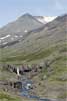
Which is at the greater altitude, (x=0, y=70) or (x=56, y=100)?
(x=0, y=70)

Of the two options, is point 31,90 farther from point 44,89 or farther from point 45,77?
point 45,77

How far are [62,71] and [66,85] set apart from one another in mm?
41620

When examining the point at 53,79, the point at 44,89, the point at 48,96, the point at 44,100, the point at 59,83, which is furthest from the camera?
the point at 53,79

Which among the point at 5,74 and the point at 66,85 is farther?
the point at 5,74

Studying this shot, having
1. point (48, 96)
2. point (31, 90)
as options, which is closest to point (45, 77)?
point (31, 90)

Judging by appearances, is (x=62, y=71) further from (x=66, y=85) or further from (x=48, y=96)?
(x=48, y=96)

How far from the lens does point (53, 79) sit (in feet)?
584

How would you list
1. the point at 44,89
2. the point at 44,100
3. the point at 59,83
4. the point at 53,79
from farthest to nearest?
the point at 53,79 → the point at 59,83 → the point at 44,89 → the point at 44,100

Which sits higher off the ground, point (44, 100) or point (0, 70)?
point (0, 70)

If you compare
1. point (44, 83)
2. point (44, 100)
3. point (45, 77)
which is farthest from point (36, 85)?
point (44, 100)

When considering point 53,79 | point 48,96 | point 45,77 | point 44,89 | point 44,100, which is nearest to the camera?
point 44,100

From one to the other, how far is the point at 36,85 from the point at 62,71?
37.6 meters

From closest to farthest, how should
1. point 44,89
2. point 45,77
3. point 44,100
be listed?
1. point 44,100
2. point 44,89
3. point 45,77

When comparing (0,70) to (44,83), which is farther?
(0,70)
